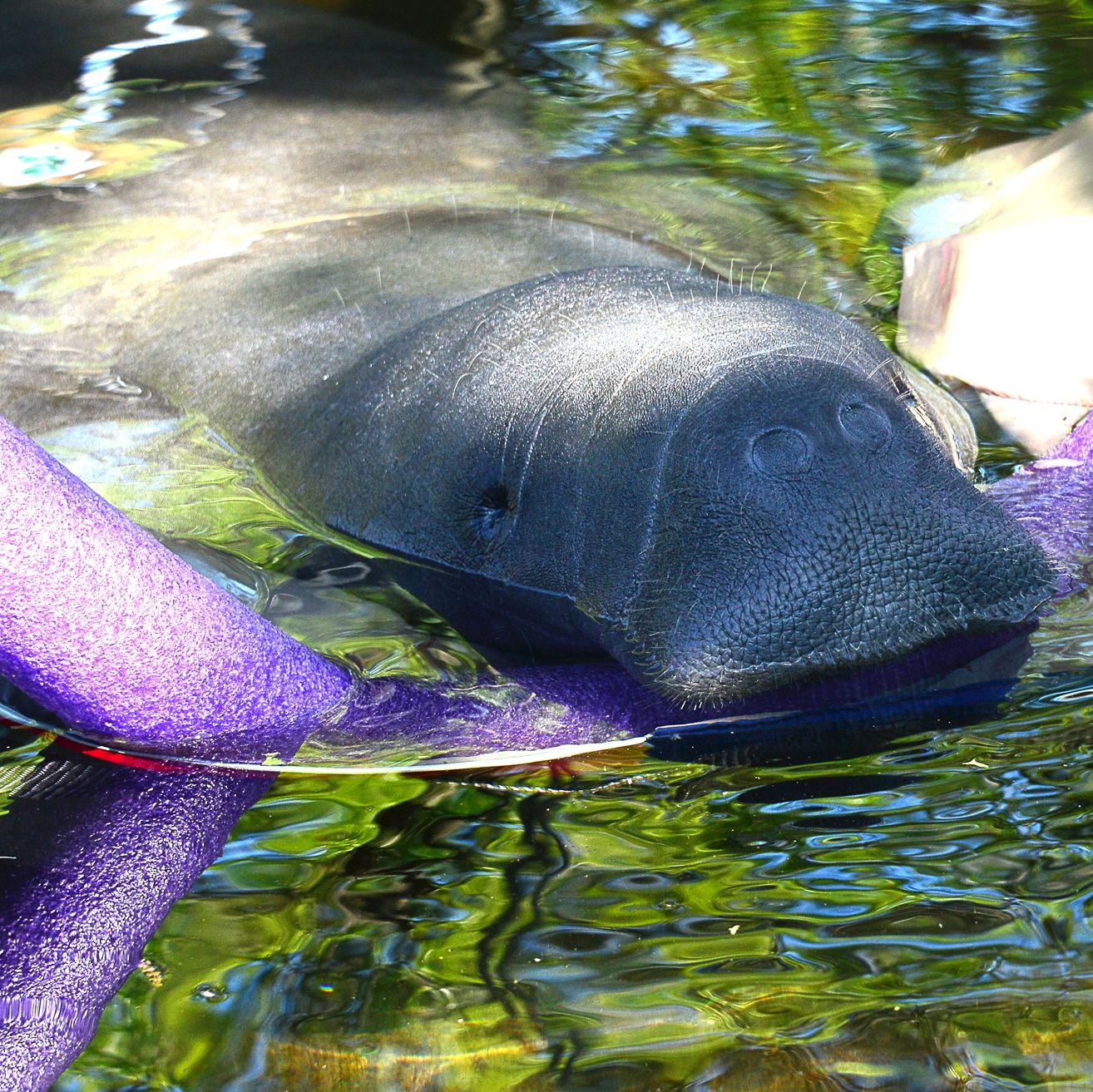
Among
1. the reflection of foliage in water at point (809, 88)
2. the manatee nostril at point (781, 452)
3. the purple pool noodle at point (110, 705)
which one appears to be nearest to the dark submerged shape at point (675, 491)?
the manatee nostril at point (781, 452)

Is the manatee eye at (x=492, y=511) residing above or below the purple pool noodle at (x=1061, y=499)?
below

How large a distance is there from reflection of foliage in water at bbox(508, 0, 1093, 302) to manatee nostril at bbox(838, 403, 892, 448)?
2.48m

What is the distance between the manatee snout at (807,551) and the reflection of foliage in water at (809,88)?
2.52m

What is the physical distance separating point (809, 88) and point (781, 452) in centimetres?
413

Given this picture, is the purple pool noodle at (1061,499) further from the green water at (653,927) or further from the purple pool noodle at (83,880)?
the purple pool noodle at (83,880)

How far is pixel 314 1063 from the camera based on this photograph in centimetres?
168

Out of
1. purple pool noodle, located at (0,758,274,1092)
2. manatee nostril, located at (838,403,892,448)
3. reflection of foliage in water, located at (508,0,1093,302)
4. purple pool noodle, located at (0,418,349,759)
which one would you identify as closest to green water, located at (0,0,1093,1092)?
purple pool noodle, located at (0,758,274,1092)

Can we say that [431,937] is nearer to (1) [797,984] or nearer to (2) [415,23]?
(1) [797,984]

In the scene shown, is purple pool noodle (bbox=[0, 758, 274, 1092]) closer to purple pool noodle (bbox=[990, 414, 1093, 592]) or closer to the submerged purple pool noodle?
the submerged purple pool noodle

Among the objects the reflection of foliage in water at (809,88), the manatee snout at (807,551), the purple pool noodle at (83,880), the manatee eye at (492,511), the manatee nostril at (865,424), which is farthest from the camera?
the reflection of foliage in water at (809,88)

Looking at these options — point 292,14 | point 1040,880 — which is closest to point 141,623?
point 1040,880

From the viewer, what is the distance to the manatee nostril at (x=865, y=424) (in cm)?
255

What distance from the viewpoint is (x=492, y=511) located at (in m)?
3.14

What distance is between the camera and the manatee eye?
3.09 metres
